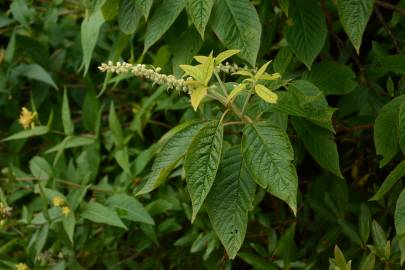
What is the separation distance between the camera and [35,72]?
8.66ft

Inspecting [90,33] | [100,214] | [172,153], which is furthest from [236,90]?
[100,214]

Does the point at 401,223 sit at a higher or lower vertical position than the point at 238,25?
lower

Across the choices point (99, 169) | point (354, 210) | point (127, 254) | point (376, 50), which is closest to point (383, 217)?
point (354, 210)

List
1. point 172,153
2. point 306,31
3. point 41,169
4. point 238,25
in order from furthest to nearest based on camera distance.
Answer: point 41,169 → point 306,31 → point 238,25 → point 172,153

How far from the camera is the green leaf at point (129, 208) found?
2.04 metres

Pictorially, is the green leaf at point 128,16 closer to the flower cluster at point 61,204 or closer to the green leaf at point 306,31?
the green leaf at point 306,31

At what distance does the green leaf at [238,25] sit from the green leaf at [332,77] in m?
0.26

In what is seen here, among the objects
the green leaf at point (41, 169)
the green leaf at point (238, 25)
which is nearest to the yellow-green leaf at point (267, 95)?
the green leaf at point (238, 25)

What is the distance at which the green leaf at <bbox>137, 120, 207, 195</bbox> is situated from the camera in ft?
4.41

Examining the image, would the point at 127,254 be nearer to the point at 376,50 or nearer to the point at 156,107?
the point at 156,107

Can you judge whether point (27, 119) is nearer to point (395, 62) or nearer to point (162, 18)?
point (162, 18)

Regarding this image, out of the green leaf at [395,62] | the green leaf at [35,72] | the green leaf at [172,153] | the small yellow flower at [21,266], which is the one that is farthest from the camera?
the green leaf at [35,72]

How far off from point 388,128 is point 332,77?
234mm

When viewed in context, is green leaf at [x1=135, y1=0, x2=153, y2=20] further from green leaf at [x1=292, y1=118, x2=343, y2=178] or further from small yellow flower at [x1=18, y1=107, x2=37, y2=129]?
small yellow flower at [x1=18, y1=107, x2=37, y2=129]
